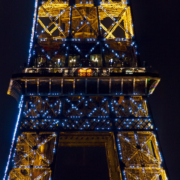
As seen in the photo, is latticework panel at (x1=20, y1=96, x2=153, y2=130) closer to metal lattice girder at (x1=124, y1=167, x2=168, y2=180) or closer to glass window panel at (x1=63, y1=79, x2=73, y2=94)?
glass window panel at (x1=63, y1=79, x2=73, y2=94)

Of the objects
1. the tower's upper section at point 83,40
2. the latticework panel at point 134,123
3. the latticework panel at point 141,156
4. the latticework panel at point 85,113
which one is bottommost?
the latticework panel at point 141,156

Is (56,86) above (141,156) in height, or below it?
above

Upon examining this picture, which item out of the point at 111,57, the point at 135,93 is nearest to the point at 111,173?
the point at 135,93

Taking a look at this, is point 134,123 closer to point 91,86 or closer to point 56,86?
point 91,86

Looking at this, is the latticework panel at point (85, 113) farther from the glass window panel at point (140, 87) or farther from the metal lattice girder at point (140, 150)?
the metal lattice girder at point (140, 150)

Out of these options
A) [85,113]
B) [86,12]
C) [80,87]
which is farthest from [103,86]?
[86,12]

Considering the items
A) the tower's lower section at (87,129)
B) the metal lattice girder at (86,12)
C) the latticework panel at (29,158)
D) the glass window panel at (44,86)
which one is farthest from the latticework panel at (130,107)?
the metal lattice girder at (86,12)
